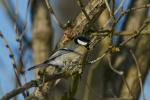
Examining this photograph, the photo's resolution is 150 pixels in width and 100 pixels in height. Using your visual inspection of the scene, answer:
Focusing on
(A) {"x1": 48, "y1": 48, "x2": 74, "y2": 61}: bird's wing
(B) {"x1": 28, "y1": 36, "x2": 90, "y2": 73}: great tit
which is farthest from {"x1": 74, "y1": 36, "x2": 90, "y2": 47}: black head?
(A) {"x1": 48, "y1": 48, "x2": 74, "y2": 61}: bird's wing

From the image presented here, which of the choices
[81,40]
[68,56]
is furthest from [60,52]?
[81,40]

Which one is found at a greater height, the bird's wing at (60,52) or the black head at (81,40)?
the black head at (81,40)

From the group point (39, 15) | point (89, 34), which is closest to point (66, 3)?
point (39, 15)

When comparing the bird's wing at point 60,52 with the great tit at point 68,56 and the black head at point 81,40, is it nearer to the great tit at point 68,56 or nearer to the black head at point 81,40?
the great tit at point 68,56

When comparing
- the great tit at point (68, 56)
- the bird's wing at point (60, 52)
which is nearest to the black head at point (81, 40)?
the great tit at point (68, 56)

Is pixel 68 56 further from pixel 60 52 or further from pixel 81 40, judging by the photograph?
pixel 81 40

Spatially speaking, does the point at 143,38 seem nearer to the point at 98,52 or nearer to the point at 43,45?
the point at 98,52

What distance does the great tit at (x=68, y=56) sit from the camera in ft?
8.15

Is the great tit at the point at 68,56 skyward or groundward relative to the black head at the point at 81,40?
groundward

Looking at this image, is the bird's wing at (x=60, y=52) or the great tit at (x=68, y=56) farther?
the bird's wing at (x=60, y=52)

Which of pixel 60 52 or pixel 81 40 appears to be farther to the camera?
pixel 60 52

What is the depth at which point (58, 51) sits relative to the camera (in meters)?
2.73

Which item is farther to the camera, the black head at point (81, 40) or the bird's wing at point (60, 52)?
the bird's wing at point (60, 52)

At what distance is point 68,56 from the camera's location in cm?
273
